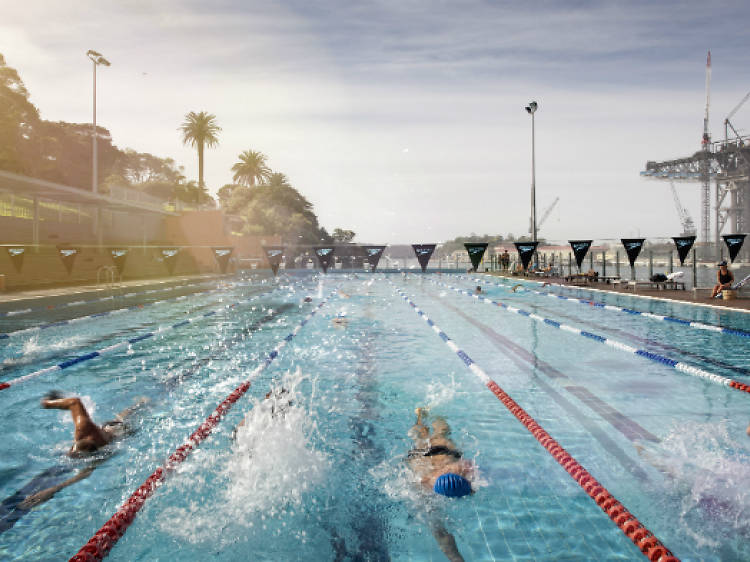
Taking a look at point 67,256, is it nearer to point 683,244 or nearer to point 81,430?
point 81,430

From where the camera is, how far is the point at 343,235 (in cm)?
7725

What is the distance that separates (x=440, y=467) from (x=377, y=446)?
756 millimetres

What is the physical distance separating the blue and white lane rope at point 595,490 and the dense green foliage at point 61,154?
1268 inches

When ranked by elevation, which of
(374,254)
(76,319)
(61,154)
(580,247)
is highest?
(61,154)

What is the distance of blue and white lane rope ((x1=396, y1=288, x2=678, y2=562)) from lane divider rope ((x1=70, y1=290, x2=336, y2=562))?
298 centimetres

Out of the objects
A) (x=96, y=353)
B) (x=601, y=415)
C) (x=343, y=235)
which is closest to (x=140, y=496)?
(x=601, y=415)

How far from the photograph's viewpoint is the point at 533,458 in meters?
4.14

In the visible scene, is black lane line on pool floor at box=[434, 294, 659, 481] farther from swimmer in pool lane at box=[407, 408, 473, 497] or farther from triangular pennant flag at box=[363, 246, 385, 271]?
triangular pennant flag at box=[363, 246, 385, 271]

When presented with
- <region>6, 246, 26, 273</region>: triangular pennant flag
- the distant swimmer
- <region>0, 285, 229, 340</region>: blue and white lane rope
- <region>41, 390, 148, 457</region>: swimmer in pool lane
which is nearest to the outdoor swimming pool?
<region>41, 390, 148, 457</region>: swimmer in pool lane

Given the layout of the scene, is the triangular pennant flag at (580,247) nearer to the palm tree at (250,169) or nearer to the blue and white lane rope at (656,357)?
the blue and white lane rope at (656,357)

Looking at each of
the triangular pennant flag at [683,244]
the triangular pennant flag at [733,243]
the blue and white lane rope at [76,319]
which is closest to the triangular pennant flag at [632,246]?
the triangular pennant flag at [683,244]

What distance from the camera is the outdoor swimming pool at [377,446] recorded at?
296 cm

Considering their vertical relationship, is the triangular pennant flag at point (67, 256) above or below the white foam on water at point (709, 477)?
above

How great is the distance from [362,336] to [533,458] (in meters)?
6.38
